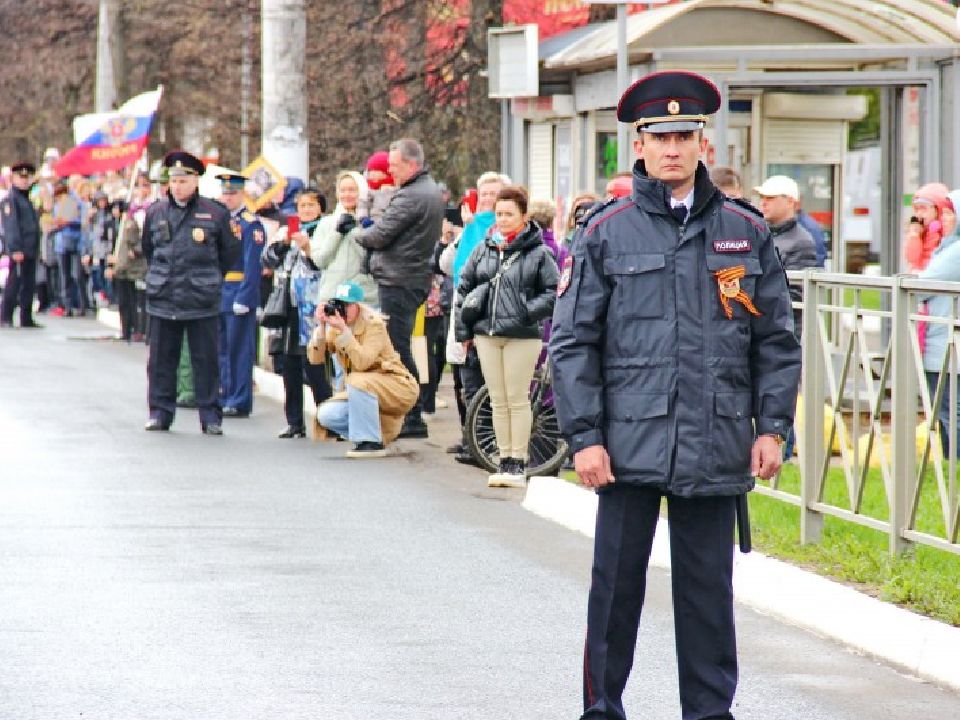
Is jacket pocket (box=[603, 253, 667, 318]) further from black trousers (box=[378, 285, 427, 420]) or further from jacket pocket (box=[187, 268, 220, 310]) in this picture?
jacket pocket (box=[187, 268, 220, 310])

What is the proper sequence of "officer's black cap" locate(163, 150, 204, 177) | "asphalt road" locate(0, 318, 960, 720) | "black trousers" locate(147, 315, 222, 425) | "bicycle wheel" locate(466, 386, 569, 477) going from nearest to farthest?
"asphalt road" locate(0, 318, 960, 720) → "bicycle wheel" locate(466, 386, 569, 477) → "officer's black cap" locate(163, 150, 204, 177) → "black trousers" locate(147, 315, 222, 425)

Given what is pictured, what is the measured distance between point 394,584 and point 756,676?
87.4 inches

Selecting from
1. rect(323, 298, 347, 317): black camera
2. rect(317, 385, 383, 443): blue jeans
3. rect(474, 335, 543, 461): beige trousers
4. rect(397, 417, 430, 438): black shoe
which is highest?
rect(323, 298, 347, 317): black camera

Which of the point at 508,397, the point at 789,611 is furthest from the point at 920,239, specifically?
the point at 789,611

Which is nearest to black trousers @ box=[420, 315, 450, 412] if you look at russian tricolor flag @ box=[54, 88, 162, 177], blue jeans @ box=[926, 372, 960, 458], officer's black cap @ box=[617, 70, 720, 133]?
blue jeans @ box=[926, 372, 960, 458]

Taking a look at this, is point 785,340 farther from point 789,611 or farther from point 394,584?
point 394,584

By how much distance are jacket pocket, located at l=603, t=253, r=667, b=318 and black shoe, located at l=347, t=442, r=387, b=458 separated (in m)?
8.47

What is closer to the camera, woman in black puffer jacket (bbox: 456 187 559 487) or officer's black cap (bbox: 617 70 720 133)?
officer's black cap (bbox: 617 70 720 133)

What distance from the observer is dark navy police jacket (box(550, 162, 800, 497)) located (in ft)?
18.3

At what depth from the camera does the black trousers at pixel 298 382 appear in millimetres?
15109

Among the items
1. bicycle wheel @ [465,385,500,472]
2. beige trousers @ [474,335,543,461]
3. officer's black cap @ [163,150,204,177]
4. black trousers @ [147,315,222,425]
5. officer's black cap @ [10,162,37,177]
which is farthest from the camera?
officer's black cap @ [10,162,37,177]

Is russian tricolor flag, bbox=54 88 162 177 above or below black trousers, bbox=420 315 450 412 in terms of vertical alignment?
above

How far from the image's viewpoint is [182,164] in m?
15.0

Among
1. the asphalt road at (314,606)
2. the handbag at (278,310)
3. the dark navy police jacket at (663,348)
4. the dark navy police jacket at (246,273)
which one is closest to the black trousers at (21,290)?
the dark navy police jacket at (246,273)
